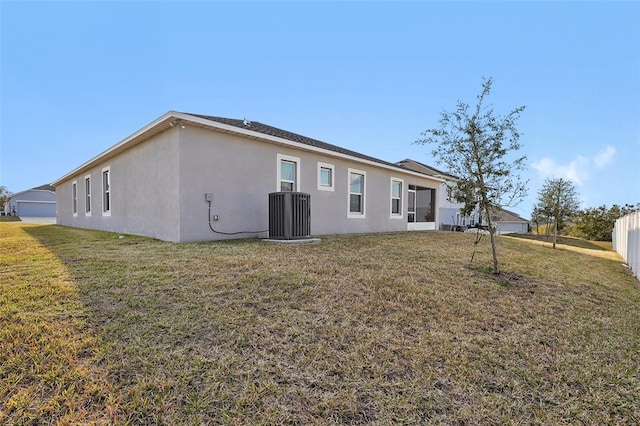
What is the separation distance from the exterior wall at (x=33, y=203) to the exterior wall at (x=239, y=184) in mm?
41458

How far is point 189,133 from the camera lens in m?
7.48

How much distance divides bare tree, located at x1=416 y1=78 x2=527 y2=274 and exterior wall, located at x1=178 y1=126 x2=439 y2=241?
484 centimetres

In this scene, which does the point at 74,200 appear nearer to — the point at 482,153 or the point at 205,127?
the point at 205,127

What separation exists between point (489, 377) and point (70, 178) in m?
21.1

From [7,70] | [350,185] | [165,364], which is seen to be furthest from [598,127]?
[7,70]

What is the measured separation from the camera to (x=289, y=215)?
24.6 feet

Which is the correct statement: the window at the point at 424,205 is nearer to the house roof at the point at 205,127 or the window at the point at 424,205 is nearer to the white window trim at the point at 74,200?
the house roof at the point at 205,127

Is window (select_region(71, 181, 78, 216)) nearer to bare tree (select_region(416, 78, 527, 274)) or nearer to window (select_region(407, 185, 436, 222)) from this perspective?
window (select_region(407, 185, 436, 222))

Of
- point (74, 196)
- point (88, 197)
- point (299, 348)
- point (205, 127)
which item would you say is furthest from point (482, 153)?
point (74, 196)

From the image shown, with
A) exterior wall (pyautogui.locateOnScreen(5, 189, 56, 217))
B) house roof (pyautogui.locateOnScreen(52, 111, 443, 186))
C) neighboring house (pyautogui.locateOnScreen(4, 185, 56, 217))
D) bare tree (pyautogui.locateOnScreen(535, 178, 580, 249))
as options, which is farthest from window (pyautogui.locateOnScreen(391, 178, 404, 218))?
exterior wall (pyautogui.locateOnScreen(5, 189, 56, 217))

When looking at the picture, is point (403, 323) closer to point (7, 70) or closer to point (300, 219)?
point (300, 219)

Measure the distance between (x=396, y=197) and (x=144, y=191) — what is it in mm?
10274

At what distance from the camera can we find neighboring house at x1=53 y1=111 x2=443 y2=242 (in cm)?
761

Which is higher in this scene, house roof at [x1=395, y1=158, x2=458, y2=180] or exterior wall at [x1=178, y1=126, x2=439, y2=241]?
house roof at [x1=395, y1=158, x2=458, y2=180]
